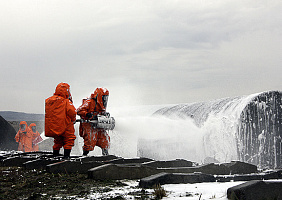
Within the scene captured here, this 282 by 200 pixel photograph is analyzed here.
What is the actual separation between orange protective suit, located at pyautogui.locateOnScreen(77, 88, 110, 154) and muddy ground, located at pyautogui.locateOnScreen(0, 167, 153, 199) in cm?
358

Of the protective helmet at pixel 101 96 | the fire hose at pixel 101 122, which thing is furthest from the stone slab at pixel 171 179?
the protective helmet at pixel 101 96

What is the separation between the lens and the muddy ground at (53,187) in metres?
4.66

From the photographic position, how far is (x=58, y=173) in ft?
22.9

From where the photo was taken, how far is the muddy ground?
183 inches

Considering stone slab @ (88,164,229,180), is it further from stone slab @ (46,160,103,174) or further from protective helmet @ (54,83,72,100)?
protective helmet @ (54,83,72,100)

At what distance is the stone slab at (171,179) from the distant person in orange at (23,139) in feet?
51.8

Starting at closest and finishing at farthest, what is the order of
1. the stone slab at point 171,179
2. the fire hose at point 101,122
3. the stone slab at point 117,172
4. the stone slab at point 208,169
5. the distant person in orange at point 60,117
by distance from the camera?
the stone slab at point 171,179
the stone slab at point 117,172
the stone slab at point 208,169
the distant person in orange at point 60,117
the fire hose at point 101,122

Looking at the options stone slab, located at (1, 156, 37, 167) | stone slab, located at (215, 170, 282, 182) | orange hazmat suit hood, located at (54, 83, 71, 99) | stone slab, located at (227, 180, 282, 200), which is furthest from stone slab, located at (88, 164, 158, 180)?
stone slab, located at (1, 156, 37, 167)

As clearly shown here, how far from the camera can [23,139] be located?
1961cm

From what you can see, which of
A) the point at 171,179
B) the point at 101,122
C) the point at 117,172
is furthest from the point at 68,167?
the point at 101,122

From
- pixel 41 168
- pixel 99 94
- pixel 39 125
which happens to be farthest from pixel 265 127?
pixel 39 125

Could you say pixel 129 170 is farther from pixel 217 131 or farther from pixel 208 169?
pixel 217 131

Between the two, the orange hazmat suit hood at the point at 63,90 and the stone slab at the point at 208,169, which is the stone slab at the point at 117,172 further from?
the orange hazmat suit hood at the point at 63,90

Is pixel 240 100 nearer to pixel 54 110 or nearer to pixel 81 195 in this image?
pixel 54 110
